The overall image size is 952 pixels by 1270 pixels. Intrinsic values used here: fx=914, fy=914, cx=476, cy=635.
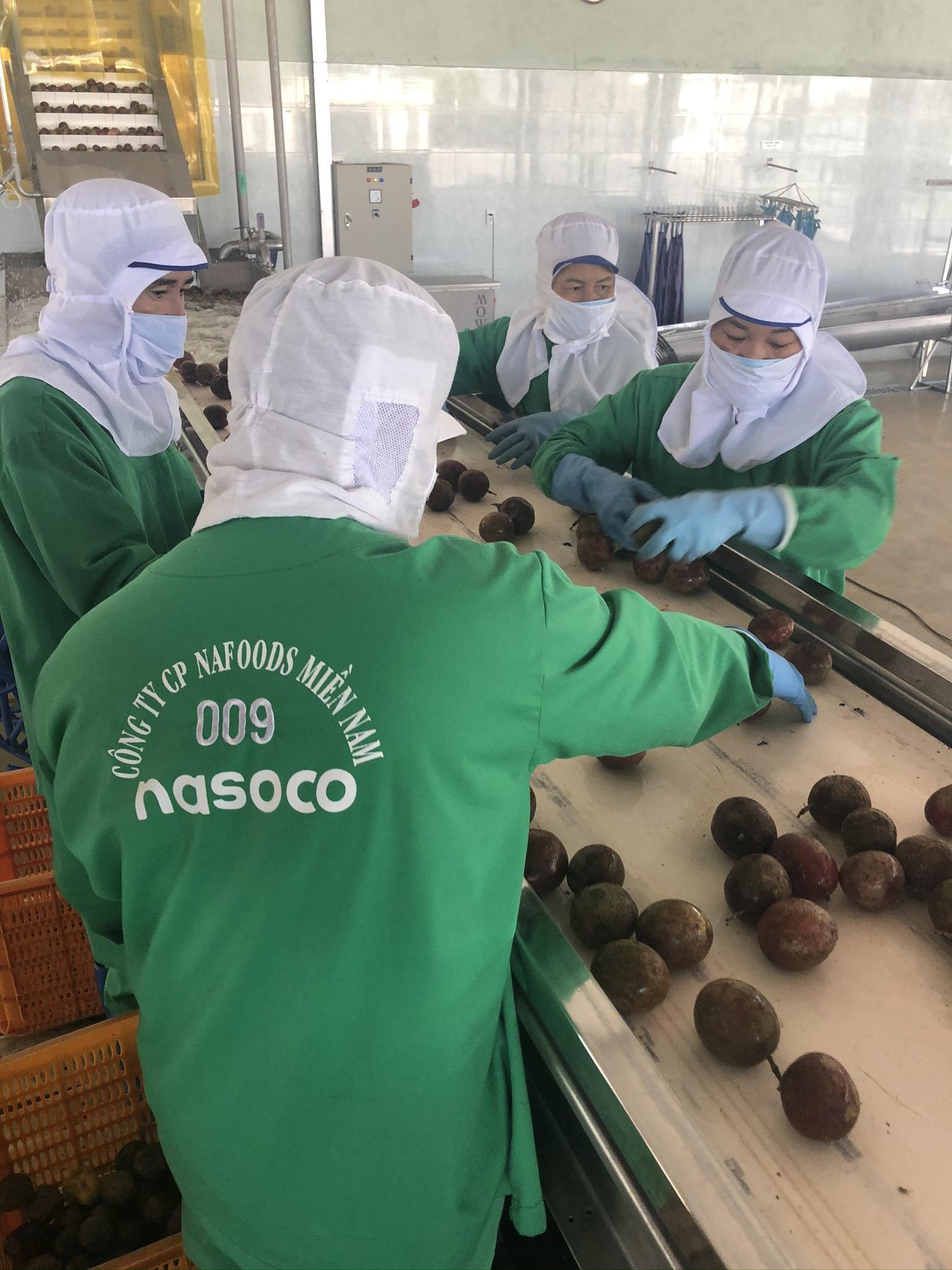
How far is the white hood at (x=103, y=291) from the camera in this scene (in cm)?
191

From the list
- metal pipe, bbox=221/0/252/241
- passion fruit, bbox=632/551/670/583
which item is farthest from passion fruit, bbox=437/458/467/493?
metal pipe, bbox=221/0/252/241

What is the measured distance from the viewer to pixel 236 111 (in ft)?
20.1

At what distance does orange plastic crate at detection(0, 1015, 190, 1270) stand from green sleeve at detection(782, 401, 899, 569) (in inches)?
67.4

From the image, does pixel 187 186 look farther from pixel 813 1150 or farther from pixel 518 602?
pixel 813 1150

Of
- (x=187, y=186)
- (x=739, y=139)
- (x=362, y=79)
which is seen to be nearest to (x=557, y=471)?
(x=187, y=186)

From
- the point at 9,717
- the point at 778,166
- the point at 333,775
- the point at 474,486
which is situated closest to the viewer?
the point at 333,775

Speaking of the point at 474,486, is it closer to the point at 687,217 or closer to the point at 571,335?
the point at 571,335

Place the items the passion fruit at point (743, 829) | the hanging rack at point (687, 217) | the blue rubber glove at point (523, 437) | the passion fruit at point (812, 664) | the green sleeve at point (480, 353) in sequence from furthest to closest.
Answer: the hanging rack at point (687, 217), the green sleeve at point (480, 353), the blue rubber glove at point (523, 437), the passion fruit at point (812, 664), the passion fruit at point (743, 829)

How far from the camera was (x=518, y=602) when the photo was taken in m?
0.98

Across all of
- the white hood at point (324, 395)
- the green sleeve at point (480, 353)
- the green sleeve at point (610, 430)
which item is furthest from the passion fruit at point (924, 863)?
the green sleeve at point (480, 353)

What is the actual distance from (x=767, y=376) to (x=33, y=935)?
2.22 metres

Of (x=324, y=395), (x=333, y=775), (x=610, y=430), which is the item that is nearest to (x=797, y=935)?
(x=333, y=775)

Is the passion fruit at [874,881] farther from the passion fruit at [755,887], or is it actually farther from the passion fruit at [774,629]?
the passion fruit at [774,629]

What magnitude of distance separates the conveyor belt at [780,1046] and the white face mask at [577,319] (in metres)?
2.01
